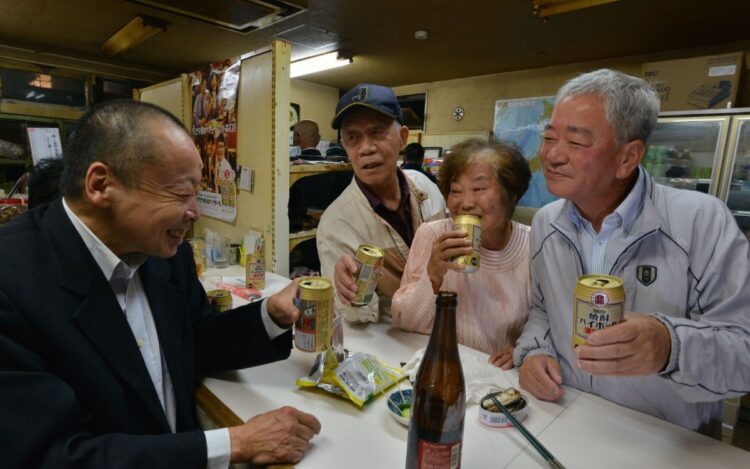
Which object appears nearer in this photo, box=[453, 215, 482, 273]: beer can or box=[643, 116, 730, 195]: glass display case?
box=[453, 215, 482, 273]: beer can

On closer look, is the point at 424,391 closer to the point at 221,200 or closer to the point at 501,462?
the point at 501,462

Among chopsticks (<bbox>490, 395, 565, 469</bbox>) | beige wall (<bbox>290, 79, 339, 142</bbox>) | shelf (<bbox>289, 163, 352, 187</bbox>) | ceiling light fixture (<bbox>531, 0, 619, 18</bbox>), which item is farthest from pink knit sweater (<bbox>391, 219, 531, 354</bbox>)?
beige wall (<bbox>290, 79, 339, 142</bbox>)

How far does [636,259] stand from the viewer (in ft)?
3.76

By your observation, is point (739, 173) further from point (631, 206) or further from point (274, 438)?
point (274, 438)

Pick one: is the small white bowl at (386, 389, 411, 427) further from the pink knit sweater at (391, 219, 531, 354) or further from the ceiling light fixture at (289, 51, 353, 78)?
the ceiling light fixture at (289, 51, 353, 78)

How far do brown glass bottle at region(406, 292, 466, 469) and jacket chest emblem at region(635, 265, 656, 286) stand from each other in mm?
679

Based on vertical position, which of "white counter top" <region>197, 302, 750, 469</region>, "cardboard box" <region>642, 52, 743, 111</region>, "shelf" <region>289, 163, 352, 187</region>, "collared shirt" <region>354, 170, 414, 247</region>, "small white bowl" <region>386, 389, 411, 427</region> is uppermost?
"cardboard box" <region>642, 52, 743, 111</region>

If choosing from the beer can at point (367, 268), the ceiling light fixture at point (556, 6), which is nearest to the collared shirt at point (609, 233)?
the beer can at point (367, 268)

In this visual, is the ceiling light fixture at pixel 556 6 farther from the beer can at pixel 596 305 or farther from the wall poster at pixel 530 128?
the beer can at pixel 596 305

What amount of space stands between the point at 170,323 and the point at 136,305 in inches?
4.1

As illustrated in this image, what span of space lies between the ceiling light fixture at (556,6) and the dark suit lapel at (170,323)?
3512 millimetres

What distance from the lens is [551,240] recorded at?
1.30 meters

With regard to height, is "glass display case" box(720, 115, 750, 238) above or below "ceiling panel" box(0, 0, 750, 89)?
below

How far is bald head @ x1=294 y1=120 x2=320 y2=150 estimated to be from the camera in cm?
383
